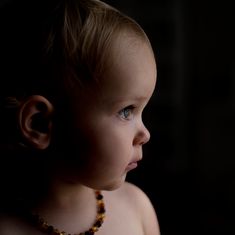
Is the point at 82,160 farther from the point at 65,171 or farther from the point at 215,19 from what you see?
the point at 215,19

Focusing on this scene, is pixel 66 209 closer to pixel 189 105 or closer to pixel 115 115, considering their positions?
pixel 115 115

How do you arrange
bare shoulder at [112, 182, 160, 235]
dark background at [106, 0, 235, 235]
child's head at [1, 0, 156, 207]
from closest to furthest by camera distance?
1. child's head at [1, 0, 156, 207]
2. bare shoulder at [112, 182, 160, 235]
3. dark background at [106, 0, 235, 235]

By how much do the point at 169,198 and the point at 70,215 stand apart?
144 centimetres

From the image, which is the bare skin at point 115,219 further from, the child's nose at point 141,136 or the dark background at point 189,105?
the dark background at point 189,105

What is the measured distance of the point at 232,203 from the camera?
194 centimetres

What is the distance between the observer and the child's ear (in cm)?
56

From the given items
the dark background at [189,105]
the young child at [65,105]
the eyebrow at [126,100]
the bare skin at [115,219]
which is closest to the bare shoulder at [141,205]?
the bare skin at [115,219]

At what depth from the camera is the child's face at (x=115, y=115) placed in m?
0.57

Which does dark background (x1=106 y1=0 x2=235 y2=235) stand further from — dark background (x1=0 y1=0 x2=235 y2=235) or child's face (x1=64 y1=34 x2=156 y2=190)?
child's face (x1=64 y1=34 x2=156 y2=190)

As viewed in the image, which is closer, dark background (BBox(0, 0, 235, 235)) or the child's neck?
the child's neck

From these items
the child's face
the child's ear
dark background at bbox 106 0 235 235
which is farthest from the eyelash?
dark background at bbox 106 0 235 235

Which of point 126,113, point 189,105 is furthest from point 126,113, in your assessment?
point 189,105

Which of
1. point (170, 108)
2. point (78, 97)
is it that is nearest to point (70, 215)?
point (78, 97)

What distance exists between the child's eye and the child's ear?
0.10 m
